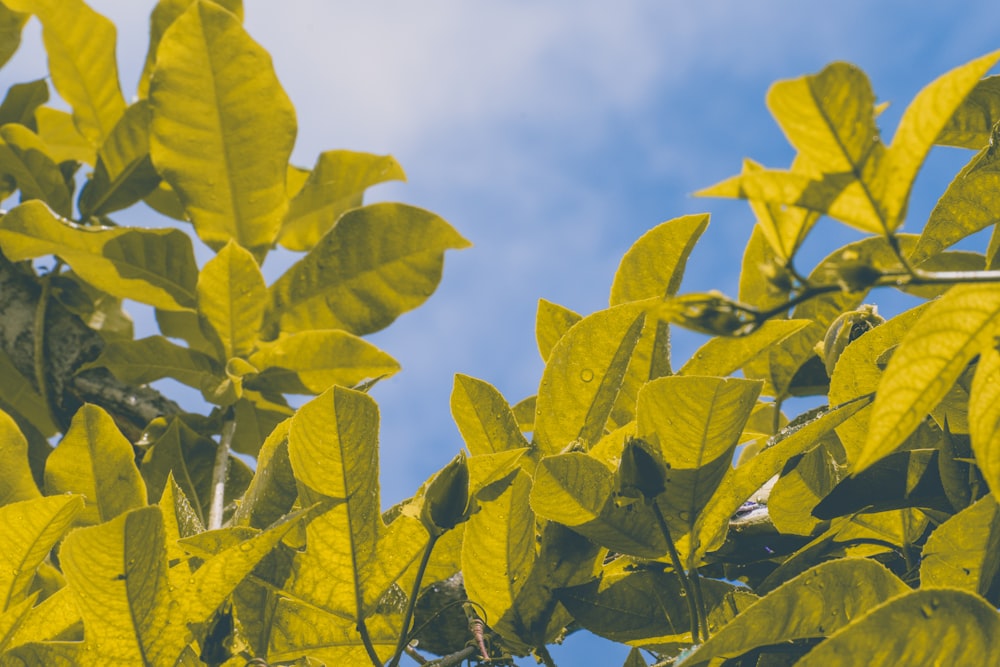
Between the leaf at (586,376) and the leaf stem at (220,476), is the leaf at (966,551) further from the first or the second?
the leaf stem at (220,476)

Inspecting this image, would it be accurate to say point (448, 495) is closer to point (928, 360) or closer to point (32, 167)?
point (928, 360)

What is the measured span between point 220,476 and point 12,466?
321mm

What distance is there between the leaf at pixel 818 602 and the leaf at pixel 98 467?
805 mm

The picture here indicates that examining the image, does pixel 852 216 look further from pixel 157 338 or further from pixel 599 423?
pixel 157 338

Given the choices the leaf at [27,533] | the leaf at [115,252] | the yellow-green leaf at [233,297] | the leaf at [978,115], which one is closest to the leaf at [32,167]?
the leaf at [115,252]

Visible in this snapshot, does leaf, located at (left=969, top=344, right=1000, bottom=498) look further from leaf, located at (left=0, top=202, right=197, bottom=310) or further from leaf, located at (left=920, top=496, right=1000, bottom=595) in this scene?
leaf, located at (left=0, top=202, right=197, bottom=310)

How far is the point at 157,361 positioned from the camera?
1.67m

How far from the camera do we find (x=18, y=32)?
2279 mm

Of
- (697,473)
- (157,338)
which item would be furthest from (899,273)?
(157,338)

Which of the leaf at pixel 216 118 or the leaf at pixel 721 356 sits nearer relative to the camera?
the leaf at pixel 721 356

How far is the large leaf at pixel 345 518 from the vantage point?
0.83 m

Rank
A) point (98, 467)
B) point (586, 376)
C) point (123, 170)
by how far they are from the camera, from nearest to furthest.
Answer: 1. point (586, 376)
2. point (98, 467)
3. point (123, 170)

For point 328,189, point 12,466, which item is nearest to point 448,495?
point 12,466

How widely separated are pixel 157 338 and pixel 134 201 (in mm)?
454
